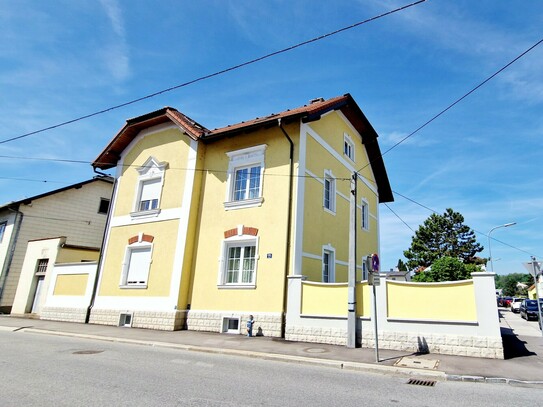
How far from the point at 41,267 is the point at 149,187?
9.51 metres

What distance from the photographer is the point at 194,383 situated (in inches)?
228

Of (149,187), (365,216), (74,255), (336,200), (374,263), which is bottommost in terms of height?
(374,263)

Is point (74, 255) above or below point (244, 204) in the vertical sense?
below

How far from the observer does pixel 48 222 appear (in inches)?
949

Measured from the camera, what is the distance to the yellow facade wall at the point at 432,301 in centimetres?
908

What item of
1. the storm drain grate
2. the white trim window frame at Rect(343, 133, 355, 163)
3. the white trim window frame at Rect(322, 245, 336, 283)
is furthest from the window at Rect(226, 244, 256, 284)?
the white trim window frame at Rect(343, 133, 355, 163)

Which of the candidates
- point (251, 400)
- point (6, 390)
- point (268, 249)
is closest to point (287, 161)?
point (268, 249)

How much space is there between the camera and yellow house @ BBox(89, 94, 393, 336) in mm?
12695

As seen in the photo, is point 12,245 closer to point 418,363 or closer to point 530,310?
point 418,363

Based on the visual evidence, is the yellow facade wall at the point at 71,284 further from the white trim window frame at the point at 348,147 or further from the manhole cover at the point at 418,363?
the manhole cover at the point at 418,363

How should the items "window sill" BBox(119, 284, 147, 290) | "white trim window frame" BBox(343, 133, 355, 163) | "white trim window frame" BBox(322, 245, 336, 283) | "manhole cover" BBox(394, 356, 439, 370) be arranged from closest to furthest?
1. "manhole cover" BBox(394, 356, 439, 370)
2. "white trim window frame" BBox(322, 245, 336, 283)
3. "window sill" BBox(119, 284, 147, 290)
4. "white trim window frame" BBox(343, 133, 355, 163)

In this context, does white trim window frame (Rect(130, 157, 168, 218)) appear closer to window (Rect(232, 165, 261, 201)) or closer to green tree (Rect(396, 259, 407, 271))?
window (Rect(232, 165, 261, 201))

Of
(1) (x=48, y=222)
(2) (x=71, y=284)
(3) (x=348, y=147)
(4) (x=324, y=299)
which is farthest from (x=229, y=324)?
(1) (x=48, y=222)

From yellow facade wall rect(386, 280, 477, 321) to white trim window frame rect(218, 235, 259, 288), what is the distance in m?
5.03
